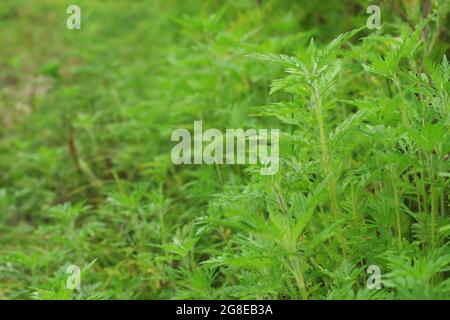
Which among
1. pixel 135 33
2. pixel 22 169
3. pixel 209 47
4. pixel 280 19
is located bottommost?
pixel 22 169

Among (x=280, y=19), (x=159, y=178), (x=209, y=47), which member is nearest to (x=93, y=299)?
(x=159, y=178)

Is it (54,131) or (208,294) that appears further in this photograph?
(54,131)

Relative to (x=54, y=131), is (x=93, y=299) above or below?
below

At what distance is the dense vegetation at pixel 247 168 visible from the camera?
141cm

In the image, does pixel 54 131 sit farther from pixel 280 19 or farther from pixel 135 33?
pixel 135 33

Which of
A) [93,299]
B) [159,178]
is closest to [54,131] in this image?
[159,178]

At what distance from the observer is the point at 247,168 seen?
4.82ft

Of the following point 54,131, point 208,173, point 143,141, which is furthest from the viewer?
point 54,131

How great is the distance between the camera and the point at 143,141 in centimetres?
333

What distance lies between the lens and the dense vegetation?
1.41 meters

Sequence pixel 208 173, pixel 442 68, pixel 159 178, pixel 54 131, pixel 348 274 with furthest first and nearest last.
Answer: pixel 54 131 → pixel 159 178 → pixel 208 173 → pixel 442 68 → pixel 348 274

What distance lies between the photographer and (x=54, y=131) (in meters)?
3.99
